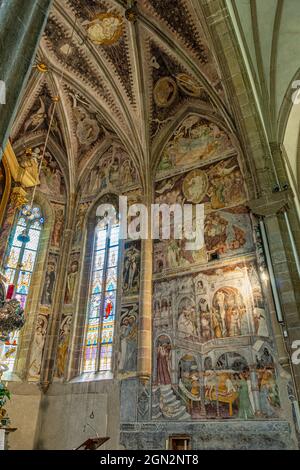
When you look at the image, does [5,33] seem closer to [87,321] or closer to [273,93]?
[273,93]

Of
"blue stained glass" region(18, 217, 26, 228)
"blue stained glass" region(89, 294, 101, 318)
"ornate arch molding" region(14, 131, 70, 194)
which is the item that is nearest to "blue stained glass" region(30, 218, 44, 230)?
"blue stained glass" region(18, 217, 26, 228)

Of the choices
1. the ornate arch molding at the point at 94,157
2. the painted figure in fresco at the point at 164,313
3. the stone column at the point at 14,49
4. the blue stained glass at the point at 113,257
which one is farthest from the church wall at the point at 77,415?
the stone column at the point at 14,49

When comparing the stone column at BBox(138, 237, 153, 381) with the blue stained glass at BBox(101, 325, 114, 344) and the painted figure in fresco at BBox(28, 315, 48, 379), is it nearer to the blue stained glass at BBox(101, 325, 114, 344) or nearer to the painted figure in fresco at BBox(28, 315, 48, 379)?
the blue stained glass at BBox(101, 325, 114, 344)

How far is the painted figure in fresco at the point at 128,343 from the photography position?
9.29 meters

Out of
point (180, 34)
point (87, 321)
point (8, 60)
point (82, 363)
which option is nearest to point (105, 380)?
point (82, 363)

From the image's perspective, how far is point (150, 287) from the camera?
10.0 m

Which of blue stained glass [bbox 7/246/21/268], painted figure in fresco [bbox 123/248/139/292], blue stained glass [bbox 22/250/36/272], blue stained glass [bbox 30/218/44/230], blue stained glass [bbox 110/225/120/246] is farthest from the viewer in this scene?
blue stained glass [bbox 30/218/44/230]

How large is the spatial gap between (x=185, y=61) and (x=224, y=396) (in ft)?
29.5

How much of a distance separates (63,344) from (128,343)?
2.30 m

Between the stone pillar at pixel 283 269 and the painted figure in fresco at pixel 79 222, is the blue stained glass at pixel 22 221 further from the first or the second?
the stone pillar at pixel 283 269

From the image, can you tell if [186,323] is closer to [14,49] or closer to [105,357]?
[105,357]

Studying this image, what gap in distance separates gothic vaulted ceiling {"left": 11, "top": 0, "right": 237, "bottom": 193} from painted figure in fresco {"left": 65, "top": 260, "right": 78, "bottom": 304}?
348cm

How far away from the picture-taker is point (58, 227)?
12.8 meters

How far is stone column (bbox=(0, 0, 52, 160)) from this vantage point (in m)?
3.02
